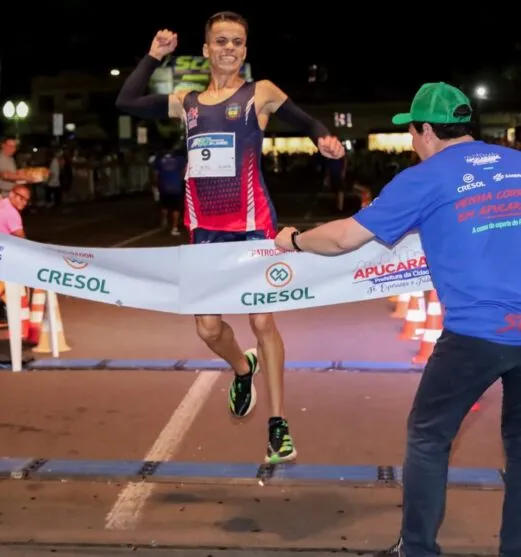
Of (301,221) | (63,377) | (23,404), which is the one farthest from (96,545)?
(301,221)

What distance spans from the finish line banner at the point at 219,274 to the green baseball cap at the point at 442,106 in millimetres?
984

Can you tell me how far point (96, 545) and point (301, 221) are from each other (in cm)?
1982

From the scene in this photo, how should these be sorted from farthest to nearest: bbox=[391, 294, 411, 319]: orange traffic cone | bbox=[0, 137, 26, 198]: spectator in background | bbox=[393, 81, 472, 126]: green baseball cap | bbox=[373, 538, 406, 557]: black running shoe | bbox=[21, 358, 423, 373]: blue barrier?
bbox=[0, 137, 26, 198]: spectator in background
bbox=[391, 294, 411, 319]: orange traffic cone
bbox=[21, 358, 423, 373]: blue barrier
bbox=[373, 538, 406, 557]: black running shoe
bbox=[393, 81, 472, 126]: green baseball cap

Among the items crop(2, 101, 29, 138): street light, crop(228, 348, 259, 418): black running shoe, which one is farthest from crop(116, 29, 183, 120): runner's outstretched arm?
crop(2, 101, 29, 138): street light

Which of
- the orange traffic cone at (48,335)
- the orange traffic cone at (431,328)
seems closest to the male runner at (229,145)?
the orange traffic cone at (431,328)

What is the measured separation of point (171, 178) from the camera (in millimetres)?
18797

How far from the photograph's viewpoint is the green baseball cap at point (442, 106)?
3475mm

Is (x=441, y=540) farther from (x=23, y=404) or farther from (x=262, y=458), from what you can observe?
(x=23, y=404)

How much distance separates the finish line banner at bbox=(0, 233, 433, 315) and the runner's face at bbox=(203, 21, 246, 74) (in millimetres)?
Answer: 944

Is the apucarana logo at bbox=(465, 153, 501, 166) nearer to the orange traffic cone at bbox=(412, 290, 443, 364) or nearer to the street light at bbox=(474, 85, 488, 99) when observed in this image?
the orange traffic cone at bbox=(412, 290, 443, 364)

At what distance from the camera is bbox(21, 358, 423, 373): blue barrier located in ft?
24.3

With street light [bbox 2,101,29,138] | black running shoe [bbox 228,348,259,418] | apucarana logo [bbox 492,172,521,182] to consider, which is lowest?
black running shoe [bbox 228,348,259,418]

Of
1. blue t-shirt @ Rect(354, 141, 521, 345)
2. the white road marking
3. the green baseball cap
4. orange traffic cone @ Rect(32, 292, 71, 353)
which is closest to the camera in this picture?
blue t-shirt @ Rect(354, 141, 521, 345)

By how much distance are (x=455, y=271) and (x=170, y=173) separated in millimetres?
15758
